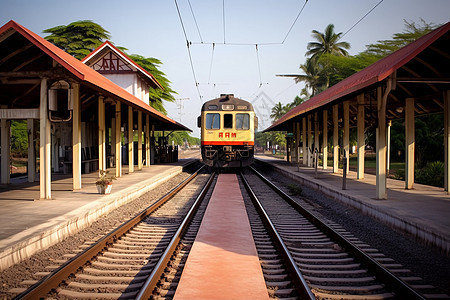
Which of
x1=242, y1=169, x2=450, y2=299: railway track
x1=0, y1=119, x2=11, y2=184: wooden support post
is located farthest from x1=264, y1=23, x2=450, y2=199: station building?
x1=0, y1=119, x2=11, y2=184: wooden support post

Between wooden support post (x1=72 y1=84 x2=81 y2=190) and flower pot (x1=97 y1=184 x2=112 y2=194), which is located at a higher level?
wooden support post (x1=72 y1=84 x2=81 y2=190)

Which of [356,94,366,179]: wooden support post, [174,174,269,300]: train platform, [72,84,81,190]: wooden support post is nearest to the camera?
[174,174,269,300]: train platform

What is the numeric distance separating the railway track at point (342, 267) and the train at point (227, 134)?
1146cm

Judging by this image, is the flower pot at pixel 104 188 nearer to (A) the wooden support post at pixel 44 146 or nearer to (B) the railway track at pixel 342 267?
(A) the wooden support post at pixel 44 146

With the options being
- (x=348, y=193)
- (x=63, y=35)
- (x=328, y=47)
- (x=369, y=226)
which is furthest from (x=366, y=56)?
(x=369, y=226)

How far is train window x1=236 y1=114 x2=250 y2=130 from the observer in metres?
19.4

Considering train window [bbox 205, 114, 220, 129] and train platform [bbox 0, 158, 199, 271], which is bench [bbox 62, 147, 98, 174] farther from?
train window [bbox 205, 114, 220, 129]

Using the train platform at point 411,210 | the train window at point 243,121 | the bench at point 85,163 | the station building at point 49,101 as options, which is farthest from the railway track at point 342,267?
the bench at point 85,163

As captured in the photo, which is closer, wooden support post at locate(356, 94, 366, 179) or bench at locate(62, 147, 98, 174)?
wooden support post at locate(356, 94, 366, 179)

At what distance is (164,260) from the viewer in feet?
15.8

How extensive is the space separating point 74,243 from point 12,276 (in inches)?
63.3

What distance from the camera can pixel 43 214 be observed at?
7.32 meters

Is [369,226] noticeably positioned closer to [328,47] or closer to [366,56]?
[366,56]

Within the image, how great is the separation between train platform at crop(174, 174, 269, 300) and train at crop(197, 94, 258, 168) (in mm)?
11366
